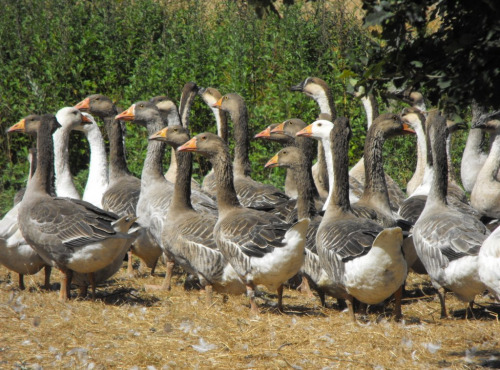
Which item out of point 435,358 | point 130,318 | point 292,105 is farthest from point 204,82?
point 435,358

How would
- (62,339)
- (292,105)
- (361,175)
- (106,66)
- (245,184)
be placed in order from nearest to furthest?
1. (62,339)
2. (245,184)
3. (361,175)
4. (292,105)
5. (106,66)

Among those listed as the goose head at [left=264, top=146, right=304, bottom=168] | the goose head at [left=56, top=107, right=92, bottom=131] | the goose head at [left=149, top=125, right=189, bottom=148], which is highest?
the goose head at [left=56, top=107, right=92, bottom=131]

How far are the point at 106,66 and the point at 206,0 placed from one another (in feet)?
13.4

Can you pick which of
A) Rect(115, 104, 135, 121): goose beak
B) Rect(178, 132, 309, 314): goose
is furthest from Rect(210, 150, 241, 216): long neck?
Rect(115, 104, 135, 121): goose beak

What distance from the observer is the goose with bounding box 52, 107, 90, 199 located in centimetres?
972

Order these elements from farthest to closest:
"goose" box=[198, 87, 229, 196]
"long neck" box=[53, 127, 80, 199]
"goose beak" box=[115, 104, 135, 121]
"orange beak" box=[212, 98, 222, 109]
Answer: "orange beak" box=[212, 98, 222, 109]
"goose" box=[198, 87, 229, 196]
"goose beak" box=[115, 104, 135, 121]
"long neck" box=[53, 127, 80, 199]

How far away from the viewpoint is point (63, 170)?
9891 millimetres

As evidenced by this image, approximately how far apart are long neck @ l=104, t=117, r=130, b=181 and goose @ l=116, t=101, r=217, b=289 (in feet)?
1.48

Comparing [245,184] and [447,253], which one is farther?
[245,184]

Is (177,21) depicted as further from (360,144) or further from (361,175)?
(361,175)

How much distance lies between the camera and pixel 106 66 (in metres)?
15.6

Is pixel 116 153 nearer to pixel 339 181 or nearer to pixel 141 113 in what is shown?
pixel 141 113

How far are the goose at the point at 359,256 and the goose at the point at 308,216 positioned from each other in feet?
0.98

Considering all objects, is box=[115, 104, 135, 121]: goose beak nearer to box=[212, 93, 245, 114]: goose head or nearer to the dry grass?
box=[212, 93, 245, 114]: goose head
